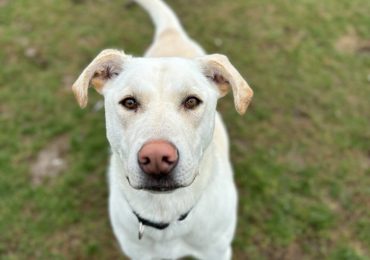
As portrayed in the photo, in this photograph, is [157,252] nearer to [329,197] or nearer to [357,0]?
[329,197]

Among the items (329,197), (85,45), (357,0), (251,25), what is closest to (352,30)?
(357,0)

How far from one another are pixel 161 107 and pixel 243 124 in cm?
257

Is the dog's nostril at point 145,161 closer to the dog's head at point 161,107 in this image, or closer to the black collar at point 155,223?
the dog's head at point 161,107

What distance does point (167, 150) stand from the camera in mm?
2127

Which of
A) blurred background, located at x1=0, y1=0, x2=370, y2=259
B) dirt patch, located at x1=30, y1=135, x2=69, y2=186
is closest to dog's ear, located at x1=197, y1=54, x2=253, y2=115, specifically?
blurred background, located at x1=0, y1=0, x2=370, y2=259

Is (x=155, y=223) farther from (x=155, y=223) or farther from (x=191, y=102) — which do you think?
(x=191, y=102)

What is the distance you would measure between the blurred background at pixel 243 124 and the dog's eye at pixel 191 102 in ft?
6.40

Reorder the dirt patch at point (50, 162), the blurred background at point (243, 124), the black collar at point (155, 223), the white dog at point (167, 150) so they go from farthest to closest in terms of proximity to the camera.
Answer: the dirt patch at point (50, 162) → the blurred background at point (243, 124) → the black collar at point (155, 223) → the white dog at point (167, 150)

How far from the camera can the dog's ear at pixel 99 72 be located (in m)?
2.59

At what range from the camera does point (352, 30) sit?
561 cm

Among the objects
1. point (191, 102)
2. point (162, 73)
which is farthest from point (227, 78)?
point (162, 73)

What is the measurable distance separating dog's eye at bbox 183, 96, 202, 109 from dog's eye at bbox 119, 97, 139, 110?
27cm

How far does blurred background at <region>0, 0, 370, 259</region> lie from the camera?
13.4 feet

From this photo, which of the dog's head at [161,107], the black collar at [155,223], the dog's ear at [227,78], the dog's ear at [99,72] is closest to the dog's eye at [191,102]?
the dog's head at [161,107]
